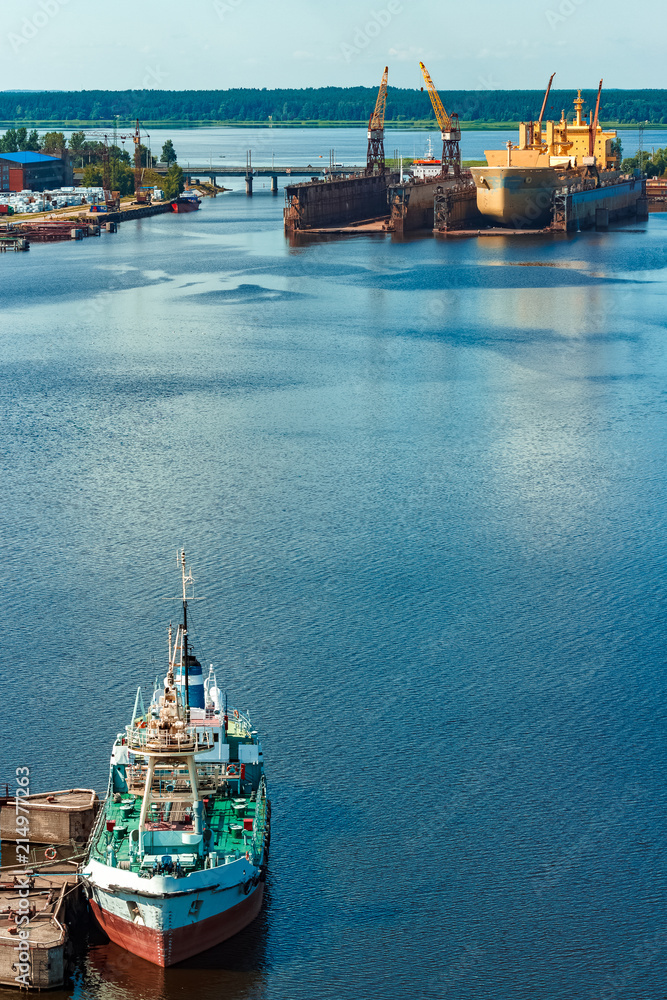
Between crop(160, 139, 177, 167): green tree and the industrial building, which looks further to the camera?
crop(160, 139, 177, 167): green tree

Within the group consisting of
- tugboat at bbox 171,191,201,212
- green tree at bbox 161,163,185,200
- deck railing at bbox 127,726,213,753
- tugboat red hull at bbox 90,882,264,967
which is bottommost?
tugboat red hull at bbox 90,882,264,967

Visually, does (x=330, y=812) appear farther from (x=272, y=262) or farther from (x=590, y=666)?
(x=272, y=262)

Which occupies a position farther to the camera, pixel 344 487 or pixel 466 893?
pixel 344 487

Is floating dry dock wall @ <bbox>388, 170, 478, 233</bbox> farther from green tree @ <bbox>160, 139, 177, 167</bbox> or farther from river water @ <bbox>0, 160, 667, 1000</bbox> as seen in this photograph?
green tree @ <bbox>160, 139, 177, 167</bbox>

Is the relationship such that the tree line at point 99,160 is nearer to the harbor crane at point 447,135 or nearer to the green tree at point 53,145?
the green tree at point 53,145

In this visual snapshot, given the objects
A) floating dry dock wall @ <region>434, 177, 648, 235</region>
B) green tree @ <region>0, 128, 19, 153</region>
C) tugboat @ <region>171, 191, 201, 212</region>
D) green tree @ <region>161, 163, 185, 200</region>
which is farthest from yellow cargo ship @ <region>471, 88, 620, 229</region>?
green tree @ <region>0, 128, 19, 153</region>

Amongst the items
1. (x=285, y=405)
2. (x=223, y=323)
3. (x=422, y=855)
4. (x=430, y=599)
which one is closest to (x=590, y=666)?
(x=430, y=599)
